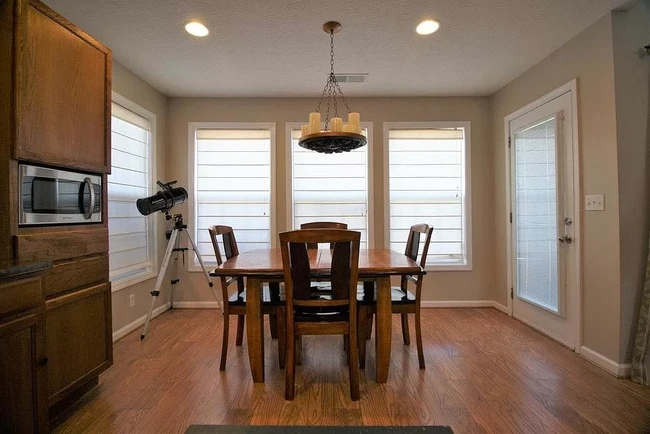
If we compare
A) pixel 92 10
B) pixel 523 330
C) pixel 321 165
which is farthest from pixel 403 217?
pixel 92 10

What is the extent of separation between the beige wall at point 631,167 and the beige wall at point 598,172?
0.11 ft

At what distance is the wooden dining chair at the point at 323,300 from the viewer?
1825 millimetres

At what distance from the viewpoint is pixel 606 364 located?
7.43 feet

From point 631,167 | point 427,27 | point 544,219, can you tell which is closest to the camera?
point 631,167

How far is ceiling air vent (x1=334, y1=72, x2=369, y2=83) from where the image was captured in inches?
129

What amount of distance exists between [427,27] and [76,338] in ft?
9.89

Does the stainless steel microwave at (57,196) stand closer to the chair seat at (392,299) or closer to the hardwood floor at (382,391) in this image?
the hardwood floor at (382,391)

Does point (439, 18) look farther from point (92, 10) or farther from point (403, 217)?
point (92, 10)

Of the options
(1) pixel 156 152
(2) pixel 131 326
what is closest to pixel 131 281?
(2) pixel 131 326

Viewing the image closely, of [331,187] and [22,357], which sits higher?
[331,187]

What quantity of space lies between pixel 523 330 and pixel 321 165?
2645mm

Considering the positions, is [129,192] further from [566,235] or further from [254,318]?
[566,235]

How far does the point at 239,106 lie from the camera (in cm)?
390

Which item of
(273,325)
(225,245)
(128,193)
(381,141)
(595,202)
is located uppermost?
(381,141)
